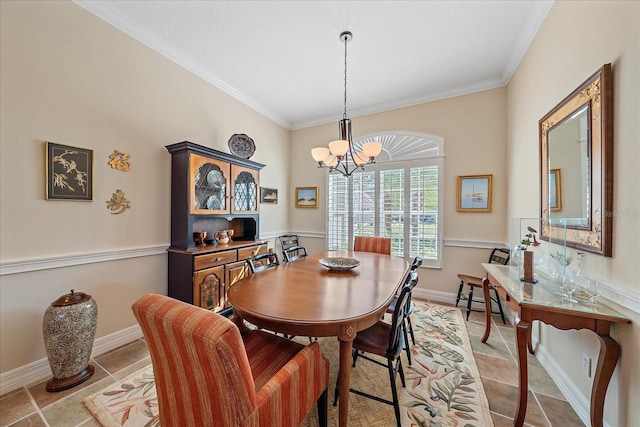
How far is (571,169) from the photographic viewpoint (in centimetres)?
174

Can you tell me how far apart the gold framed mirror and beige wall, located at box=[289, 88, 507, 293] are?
119 centimetres

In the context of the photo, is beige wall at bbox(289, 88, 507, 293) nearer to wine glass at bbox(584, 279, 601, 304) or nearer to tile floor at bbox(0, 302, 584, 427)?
tile floor at bbox(0, 302, 584, 427)

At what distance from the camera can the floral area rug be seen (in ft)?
4.94

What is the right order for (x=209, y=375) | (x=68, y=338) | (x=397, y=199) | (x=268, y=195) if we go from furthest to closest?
(x=268, y=195), (x=397, y=199), (x=68, y=338), (x=209, y=375)

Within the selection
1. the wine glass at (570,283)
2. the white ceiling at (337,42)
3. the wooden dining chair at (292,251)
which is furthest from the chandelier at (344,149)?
the wine glass at (570,283)

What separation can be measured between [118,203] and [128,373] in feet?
4.99

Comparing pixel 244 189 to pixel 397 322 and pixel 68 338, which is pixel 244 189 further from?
pixel 397 322

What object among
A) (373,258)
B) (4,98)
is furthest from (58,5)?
(373,258)

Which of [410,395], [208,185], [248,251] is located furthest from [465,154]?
A: [208,185]

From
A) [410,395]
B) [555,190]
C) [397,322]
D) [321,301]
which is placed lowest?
[410,395]

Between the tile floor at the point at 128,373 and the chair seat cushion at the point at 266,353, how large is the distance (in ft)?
3.63

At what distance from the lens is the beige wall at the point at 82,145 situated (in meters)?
1.74

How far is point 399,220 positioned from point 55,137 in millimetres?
4046

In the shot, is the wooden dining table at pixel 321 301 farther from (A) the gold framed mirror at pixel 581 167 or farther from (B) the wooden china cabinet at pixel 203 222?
(A) the gold framed mirror at pixel 581 167
